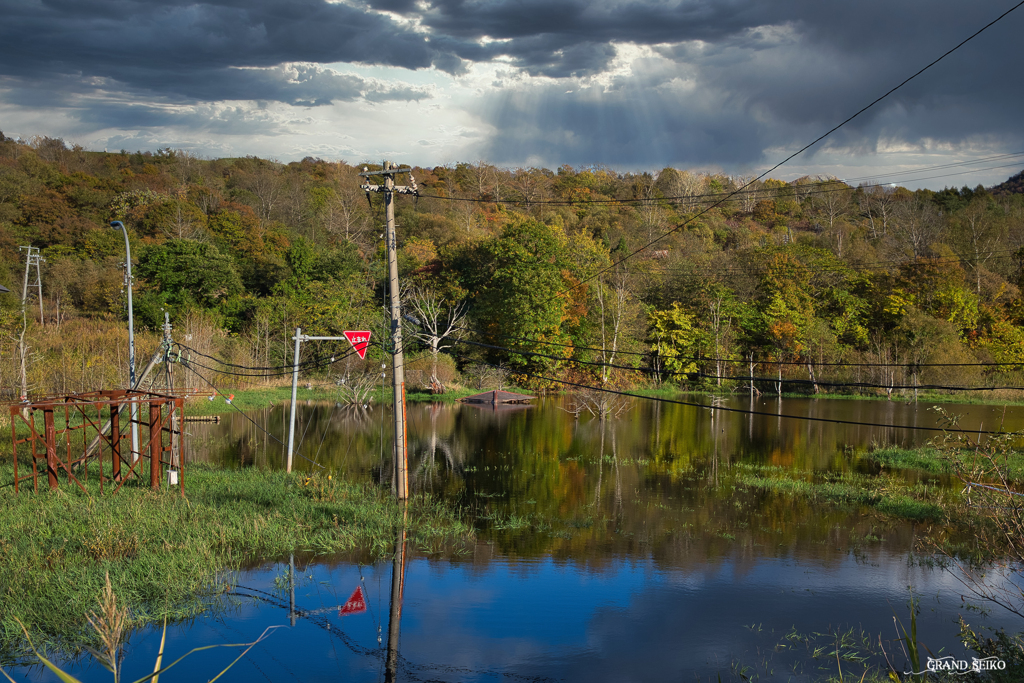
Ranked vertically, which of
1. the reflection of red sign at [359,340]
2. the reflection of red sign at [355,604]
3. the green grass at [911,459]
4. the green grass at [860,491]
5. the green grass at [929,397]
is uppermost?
the reflection of red sign at [359,340]

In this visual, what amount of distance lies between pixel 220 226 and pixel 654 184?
4933 cm

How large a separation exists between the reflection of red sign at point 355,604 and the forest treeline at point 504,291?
24543mm

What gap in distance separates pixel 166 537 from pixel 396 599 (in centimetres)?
447

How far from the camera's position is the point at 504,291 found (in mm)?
41469

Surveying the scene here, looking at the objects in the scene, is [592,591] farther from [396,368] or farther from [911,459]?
[911,459]

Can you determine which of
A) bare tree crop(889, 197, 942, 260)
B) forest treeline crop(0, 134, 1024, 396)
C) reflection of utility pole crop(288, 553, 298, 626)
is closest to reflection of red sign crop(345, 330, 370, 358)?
reflection of utility pole crop(288, 553, 298, 626)

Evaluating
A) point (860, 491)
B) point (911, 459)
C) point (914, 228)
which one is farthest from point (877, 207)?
point (860, 491)

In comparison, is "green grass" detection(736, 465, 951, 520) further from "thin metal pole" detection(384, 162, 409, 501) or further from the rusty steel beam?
the rusty steel beam

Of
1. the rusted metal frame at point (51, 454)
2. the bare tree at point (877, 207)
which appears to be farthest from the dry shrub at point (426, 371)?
the bare tree at point (877, 207)

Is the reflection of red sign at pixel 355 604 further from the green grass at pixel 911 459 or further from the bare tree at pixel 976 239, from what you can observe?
the bare tree at pixel 976 239

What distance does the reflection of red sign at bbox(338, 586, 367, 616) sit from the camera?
403 inches

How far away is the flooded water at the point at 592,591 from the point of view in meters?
8.80

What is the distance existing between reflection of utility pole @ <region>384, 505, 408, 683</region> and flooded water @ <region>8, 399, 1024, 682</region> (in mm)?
40

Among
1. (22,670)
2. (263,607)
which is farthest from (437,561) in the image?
(22,670)
